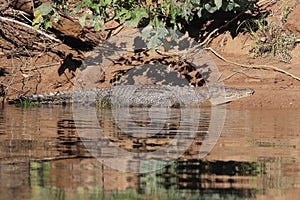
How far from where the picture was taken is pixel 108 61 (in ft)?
33.9

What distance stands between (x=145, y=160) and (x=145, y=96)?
5.31 m

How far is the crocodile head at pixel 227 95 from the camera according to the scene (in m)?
9.23

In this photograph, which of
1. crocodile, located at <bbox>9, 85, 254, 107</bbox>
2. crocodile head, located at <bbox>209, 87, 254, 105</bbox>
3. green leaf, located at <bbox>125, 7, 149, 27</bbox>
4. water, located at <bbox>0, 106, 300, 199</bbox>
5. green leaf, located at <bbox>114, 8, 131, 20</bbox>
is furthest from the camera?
crocodile, located at <bbox>9, 85, 254, 107</bbox>

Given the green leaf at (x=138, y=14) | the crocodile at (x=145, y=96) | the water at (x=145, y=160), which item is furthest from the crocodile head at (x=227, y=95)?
the green leaf at (x=138, y=14)

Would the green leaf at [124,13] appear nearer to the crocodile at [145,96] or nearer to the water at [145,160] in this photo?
the water at [145,160]

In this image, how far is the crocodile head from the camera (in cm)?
923

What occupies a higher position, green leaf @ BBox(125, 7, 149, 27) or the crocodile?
green leaf @ BBox(125, 7, 149, 27)

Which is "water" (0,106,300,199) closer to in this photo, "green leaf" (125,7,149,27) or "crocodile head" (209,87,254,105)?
"green leaf" (125,7,149,27)

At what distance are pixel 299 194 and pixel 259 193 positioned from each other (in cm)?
22

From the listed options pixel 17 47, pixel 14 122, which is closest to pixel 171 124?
pixel 14 122

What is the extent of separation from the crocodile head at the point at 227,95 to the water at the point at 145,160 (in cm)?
199

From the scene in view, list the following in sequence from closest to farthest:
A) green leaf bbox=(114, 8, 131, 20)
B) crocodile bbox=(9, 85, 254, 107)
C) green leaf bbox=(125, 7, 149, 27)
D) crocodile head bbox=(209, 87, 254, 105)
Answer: green leaf bbox=(125, 7, 149, 27) → green leaf bbox=(114, 8, 131, 20) → crocodile head bbox=(209, 87, 254, 105) → crocodile bbox=(9, 85, 254, 107)

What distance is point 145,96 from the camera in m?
9.68

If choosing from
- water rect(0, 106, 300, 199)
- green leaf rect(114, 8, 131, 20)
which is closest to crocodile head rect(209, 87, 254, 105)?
water rect(0, 106, 300, 199)
